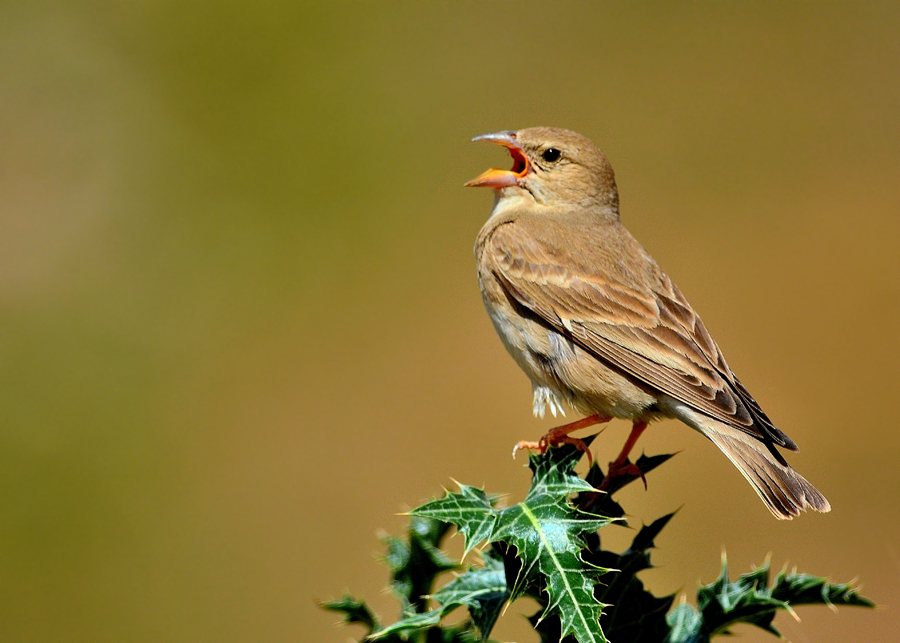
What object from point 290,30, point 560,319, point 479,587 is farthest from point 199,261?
point 479,587

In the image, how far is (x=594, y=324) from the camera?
3936 mm

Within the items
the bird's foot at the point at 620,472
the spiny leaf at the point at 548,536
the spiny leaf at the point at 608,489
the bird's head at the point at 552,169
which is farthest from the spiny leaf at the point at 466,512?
the bird's head at the point at 552,169

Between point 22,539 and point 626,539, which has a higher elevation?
point 626,539

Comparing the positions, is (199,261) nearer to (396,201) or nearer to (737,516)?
(396,201)

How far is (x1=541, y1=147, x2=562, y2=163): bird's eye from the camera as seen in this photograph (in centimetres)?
461

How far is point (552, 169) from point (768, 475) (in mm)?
2000

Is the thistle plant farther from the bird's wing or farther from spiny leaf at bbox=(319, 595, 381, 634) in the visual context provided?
the bird's wing

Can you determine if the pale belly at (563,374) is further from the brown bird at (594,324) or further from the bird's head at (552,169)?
the bird's head at (552,169)

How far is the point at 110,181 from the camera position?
31.2ft

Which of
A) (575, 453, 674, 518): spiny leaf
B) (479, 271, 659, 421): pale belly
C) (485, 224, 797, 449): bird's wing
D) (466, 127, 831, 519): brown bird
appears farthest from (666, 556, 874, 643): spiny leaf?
(479, 271, 659, 421): pale belly

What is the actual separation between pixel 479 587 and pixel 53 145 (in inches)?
345

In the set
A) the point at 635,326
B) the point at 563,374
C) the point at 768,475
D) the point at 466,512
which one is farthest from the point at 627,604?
the point at 635,326

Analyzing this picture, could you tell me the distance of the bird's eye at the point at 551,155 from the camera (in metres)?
4.61

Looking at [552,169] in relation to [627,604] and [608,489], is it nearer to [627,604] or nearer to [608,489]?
[608,489]
